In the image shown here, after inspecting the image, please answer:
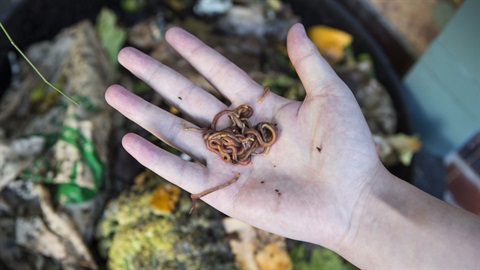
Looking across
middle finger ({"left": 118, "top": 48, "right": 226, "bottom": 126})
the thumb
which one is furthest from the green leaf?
the thumb

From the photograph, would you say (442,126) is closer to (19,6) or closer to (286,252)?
(286,252)

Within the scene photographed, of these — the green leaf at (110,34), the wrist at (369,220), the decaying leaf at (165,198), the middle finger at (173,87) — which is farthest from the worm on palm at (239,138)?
the green leaf at (110,34)

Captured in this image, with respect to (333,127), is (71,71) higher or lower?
lower

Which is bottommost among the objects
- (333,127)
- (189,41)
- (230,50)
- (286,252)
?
(286,252)

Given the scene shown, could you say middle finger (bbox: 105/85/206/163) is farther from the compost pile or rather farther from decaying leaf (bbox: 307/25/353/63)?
decaying leaf (bbox: 307/25/353/63)

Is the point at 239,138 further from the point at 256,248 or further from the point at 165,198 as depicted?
the point at 256,248

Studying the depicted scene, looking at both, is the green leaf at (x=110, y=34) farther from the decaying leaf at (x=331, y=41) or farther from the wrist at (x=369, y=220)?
the wrist at (x=369, y=220)

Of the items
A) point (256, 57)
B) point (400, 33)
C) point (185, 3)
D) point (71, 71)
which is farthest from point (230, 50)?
point (400, 33)
